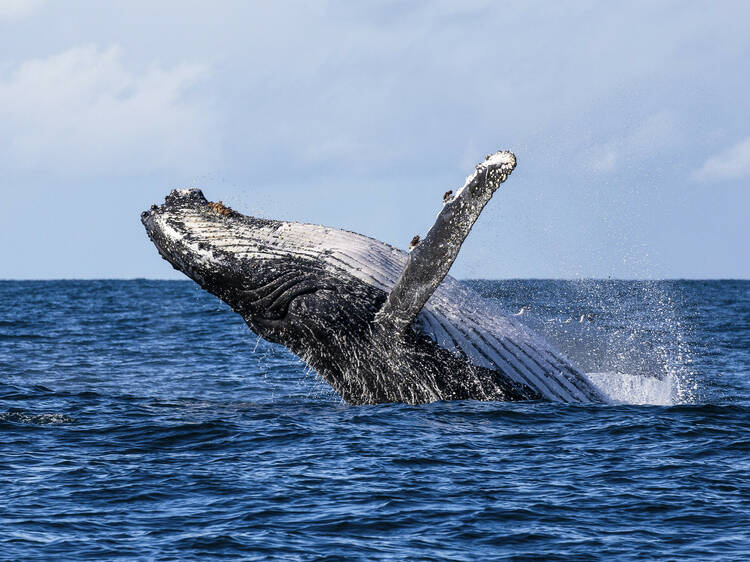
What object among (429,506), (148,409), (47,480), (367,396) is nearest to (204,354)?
(148,409)

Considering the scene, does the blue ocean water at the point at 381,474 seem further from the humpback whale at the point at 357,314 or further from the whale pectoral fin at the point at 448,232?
the whale pectoral fin at the point at 448,232

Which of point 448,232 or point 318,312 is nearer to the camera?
point 448,232

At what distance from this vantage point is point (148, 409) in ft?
49.3

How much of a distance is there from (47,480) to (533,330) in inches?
237

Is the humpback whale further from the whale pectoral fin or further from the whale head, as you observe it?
the whale pectoral fin

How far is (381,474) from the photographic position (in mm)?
10859

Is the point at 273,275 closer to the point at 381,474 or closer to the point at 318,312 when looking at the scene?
the point at 318,312

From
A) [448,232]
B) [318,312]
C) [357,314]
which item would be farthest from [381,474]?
[448,232]

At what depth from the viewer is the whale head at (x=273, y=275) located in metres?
12.6

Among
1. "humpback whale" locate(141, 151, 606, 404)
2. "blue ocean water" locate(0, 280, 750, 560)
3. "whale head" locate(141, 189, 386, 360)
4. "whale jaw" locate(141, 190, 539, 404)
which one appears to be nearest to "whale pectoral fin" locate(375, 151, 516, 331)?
"humpback whale" locate(141, 151, 606, 404)

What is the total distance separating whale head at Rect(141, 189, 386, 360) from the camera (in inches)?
494

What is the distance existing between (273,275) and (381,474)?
9.94 ft

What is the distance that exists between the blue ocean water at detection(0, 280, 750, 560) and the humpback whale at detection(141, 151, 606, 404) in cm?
35

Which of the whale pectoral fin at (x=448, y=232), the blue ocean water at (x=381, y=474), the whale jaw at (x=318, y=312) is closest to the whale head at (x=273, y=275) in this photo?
the whale jaw at (x=318, y=312)
